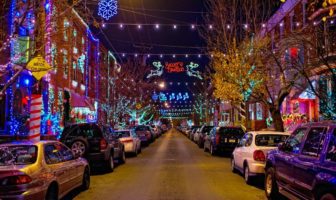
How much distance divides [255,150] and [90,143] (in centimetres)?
616

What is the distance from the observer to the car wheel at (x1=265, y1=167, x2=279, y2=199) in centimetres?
1023

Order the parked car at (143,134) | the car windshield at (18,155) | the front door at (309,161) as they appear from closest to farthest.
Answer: the front door at (309,161) → the car windshield at (18,155) → the parked car at (143,134)

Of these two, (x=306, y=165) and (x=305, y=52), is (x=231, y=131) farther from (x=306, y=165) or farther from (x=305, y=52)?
(x=306, y=165)

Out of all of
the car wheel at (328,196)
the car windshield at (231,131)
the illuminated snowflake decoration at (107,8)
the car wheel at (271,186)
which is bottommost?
the car wheel at (271,186)

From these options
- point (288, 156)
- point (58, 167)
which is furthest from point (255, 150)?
point (58, 167)

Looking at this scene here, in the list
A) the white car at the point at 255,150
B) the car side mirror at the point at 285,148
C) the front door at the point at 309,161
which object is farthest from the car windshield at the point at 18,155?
the white car at the point at 255,150

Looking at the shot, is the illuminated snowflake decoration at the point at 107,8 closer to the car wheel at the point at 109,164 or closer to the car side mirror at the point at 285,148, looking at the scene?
the car wheel at the point at 109,164

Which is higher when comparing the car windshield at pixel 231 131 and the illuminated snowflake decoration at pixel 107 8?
the illuminated snowflake decoration at pixel 107 8

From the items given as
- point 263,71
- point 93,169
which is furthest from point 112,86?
point 93,169

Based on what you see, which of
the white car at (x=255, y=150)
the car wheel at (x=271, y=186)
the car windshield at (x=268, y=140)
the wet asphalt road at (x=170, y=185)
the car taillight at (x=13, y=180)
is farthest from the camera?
the car windshield at (x=268, y=140)

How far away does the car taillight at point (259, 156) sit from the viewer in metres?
12.6

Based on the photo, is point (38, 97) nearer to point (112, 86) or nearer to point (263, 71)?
point (263, 71)

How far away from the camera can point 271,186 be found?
10.4 meters

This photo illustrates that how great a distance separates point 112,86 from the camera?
51.0 metres
